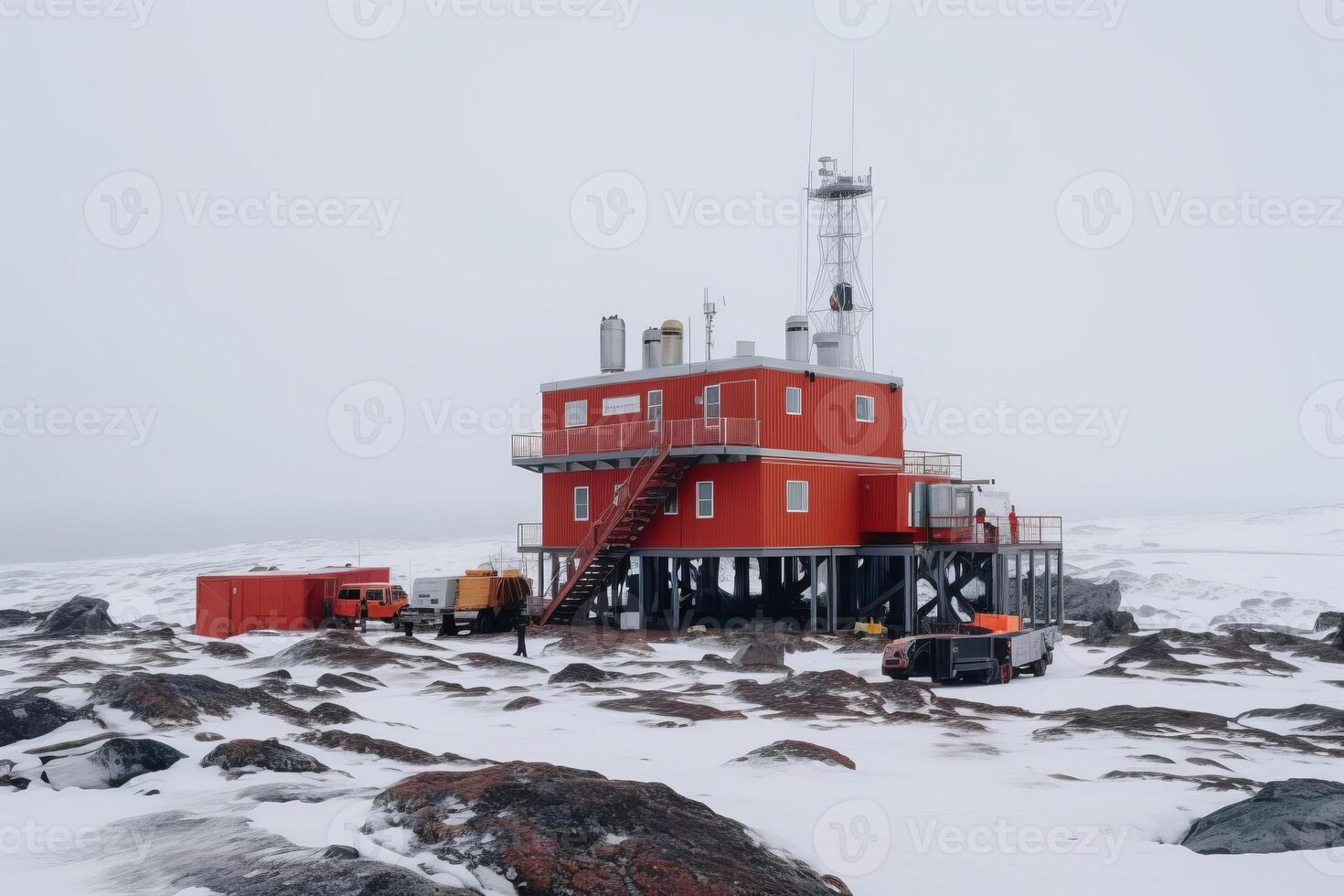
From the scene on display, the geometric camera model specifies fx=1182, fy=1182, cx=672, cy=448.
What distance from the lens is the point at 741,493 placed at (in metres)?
42.3

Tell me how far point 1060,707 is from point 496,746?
40.9 feet

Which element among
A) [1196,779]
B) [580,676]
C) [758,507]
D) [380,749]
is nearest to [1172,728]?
[1196,779]

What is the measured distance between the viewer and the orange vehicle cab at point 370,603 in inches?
1750

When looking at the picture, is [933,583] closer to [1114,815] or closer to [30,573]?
[1114,815]

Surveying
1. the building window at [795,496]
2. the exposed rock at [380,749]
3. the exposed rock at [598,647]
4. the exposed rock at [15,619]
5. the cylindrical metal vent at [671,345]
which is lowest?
the exposed rock at [15,619]

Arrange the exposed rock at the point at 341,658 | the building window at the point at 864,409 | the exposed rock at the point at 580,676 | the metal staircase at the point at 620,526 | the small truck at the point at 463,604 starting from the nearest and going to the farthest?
the exposed rock at the point at 580,676, the exposed rock at the point at 341,658, the small truck at the point at 463,604, the metal staircase at the point at 620,526, the building window at the point at 864,409

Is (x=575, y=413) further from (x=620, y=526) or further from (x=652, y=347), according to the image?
(x=620, y=526)

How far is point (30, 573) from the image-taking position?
104125mm

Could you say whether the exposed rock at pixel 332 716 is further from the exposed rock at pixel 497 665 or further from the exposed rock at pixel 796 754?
the exposed rock at pixel 497 665

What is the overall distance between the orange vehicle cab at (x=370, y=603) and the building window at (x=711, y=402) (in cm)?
1365

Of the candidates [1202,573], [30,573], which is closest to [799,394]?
[1202,573]

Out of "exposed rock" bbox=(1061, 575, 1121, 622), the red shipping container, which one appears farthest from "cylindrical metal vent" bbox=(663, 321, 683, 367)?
"exposed rock" bbox=(1061, 575, 1121, 622)

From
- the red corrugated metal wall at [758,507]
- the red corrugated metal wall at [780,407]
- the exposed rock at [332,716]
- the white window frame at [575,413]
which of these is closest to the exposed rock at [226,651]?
the exposed rock at [332,716]

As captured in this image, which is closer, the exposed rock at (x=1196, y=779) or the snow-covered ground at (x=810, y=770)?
the snow-covered ground at (x=810, y=770)
